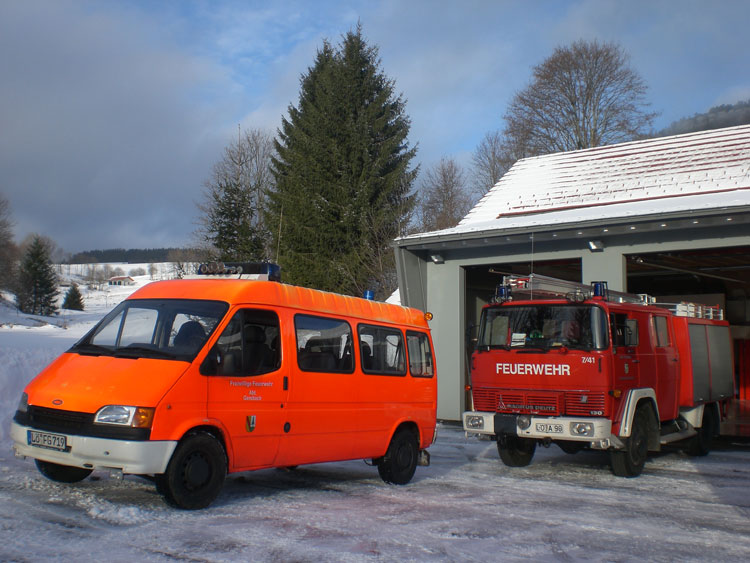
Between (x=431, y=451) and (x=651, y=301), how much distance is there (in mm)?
4419

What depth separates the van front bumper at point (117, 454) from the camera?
6055mm

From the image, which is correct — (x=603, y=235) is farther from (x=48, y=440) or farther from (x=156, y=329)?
(x=48, y=440)

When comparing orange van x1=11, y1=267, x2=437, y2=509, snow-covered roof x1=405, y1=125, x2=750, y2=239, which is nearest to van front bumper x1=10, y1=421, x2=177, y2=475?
orange van x1=11, y1=267, x2=437, y2=509

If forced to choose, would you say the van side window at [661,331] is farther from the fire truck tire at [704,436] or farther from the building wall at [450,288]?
the building wall at [450,288]

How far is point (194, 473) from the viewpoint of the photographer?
6.52m

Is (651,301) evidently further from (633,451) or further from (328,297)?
(328,297)

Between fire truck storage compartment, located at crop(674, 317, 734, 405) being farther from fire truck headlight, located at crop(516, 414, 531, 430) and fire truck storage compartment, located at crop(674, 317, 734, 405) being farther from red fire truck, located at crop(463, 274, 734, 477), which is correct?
fire truck headlight, located at crop(516, 414, 531, 430)

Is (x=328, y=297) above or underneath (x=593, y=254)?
underneath

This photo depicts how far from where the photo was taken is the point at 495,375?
10375mm

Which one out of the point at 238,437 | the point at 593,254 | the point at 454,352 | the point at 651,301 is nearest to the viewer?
the point at 238,437

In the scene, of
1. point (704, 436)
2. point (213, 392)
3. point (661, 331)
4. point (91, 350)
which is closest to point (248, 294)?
point (213, 392)

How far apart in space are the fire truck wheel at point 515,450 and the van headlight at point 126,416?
5849 millimetres

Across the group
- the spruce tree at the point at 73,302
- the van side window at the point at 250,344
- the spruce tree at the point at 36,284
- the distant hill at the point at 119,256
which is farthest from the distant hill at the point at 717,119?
the distant hill at the point at 119,256

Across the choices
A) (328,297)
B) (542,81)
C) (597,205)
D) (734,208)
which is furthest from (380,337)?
(542,81)
